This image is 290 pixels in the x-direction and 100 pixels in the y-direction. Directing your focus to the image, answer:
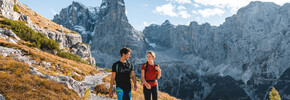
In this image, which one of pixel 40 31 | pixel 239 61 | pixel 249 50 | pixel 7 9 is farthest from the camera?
pixel 239 61

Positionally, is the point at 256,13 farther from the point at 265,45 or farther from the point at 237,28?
the point at 265,45

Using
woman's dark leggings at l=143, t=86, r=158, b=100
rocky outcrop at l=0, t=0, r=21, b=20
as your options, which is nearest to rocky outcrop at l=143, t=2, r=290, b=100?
rocky outcrop at l=0, t=0, r=21, b=20

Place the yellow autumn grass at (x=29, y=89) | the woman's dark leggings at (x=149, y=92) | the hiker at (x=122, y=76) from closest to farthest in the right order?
the hiker at (x=122, y=76) → the woman's dark leggings at (x=149, y=92) → the yellow autumn grass at (x=29, y=89)

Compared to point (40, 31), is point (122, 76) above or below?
below

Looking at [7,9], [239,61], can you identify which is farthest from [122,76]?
[239,61]

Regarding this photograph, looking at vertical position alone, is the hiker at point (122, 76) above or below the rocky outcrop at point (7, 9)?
below

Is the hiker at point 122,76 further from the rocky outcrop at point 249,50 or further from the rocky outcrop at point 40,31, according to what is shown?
the rocky outcrop at point 249,50

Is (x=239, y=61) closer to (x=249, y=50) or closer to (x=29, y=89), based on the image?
(x=249, y=50)

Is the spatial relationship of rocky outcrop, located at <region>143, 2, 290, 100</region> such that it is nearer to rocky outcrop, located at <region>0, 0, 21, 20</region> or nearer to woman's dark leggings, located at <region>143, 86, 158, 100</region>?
rocky outcrop, located at <region>0, 0, 21, 20</region>

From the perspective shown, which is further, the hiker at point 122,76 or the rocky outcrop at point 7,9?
the rocky outcrop at point 7,9

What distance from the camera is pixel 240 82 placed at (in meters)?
144

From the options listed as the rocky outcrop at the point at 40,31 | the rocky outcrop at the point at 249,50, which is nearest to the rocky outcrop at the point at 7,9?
the rocky outcrop at the point at 40,31

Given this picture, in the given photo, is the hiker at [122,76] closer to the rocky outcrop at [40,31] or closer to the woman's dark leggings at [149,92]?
the woman's dark leggings at [149,92]

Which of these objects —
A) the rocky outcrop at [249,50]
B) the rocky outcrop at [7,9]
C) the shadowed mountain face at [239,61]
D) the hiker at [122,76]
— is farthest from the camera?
the rocky outcrop at [249,50]
